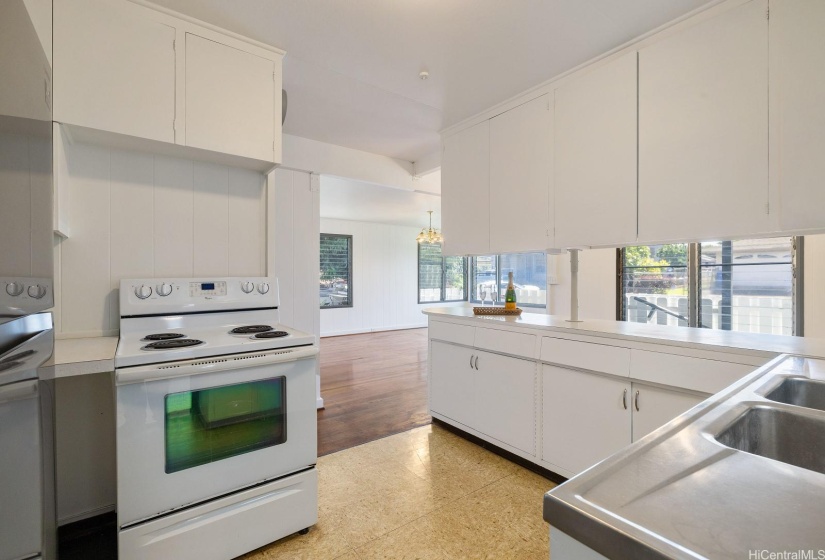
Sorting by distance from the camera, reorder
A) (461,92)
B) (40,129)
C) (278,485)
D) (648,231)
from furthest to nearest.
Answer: (461,92) < (648,231) < (278,485) < (40,129)

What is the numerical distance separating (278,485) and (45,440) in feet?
3.22

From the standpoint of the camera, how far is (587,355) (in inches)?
82.3

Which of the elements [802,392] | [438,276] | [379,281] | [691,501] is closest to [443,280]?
[438,276]

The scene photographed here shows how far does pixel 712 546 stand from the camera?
406 mm

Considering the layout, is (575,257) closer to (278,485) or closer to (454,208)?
(454,208)

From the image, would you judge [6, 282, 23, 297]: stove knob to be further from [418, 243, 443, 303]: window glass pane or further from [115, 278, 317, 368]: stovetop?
[418, 243, 443, 303]: window glass pane

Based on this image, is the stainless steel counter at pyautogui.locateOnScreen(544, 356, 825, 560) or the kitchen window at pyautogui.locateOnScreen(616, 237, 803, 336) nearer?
the stainless steel counter at pyautogui.locateOnScreen(544, 356, 825, 560)

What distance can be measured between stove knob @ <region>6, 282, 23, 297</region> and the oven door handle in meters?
0.76

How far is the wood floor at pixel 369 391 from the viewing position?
3.13 m

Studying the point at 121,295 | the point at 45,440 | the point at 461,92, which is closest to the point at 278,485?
the point at 45,440

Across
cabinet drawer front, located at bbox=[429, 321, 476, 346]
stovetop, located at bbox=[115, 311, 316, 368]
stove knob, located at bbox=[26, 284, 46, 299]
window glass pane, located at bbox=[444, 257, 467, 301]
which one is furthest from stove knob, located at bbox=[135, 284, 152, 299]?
window glass pane, located at bbox=[444, 257, 467, 301]

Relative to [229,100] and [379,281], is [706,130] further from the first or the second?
[379,281]

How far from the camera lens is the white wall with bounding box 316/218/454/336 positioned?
8078mm

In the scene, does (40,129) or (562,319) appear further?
(562,319)
